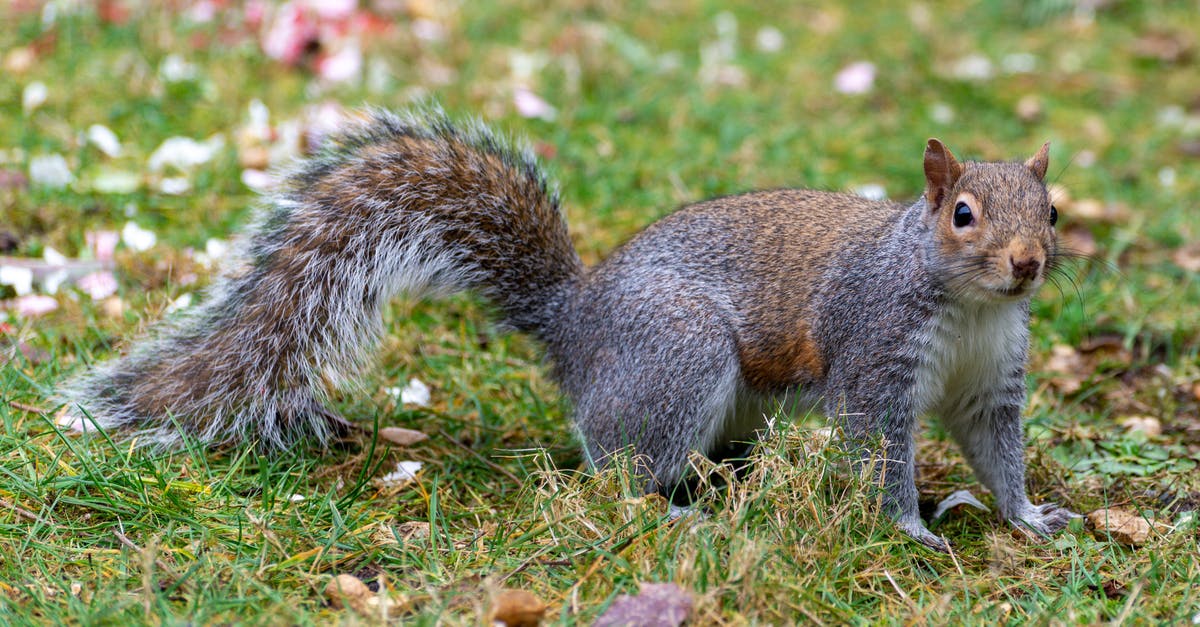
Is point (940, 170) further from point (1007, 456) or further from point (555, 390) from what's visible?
point (555, 390)

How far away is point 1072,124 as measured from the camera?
5.16 meters

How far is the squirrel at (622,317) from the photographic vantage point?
2.56 metres

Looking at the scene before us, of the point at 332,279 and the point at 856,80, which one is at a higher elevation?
the point at 856,80

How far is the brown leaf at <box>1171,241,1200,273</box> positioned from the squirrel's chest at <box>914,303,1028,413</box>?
1.60 meters

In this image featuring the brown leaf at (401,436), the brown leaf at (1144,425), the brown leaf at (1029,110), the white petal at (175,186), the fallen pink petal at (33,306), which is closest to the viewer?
the brown leaf at (401,436)

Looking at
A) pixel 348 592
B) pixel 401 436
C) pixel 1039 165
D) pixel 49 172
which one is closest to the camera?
pixel 348 592

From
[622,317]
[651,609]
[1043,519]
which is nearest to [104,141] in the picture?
[622,317]

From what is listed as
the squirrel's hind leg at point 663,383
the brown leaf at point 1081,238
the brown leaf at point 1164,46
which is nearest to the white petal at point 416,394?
the squirrel's hind leg at point 663,383

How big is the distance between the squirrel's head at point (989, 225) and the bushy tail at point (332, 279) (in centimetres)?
94

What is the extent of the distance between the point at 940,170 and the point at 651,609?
1080 mm

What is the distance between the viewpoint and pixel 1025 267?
2.26 meters

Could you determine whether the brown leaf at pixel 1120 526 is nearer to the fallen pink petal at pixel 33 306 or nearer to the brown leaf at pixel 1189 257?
the brown leaf at pixel 1189 257

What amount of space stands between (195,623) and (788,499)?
108 cm

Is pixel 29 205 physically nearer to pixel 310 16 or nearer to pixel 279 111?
pixel 279 111
